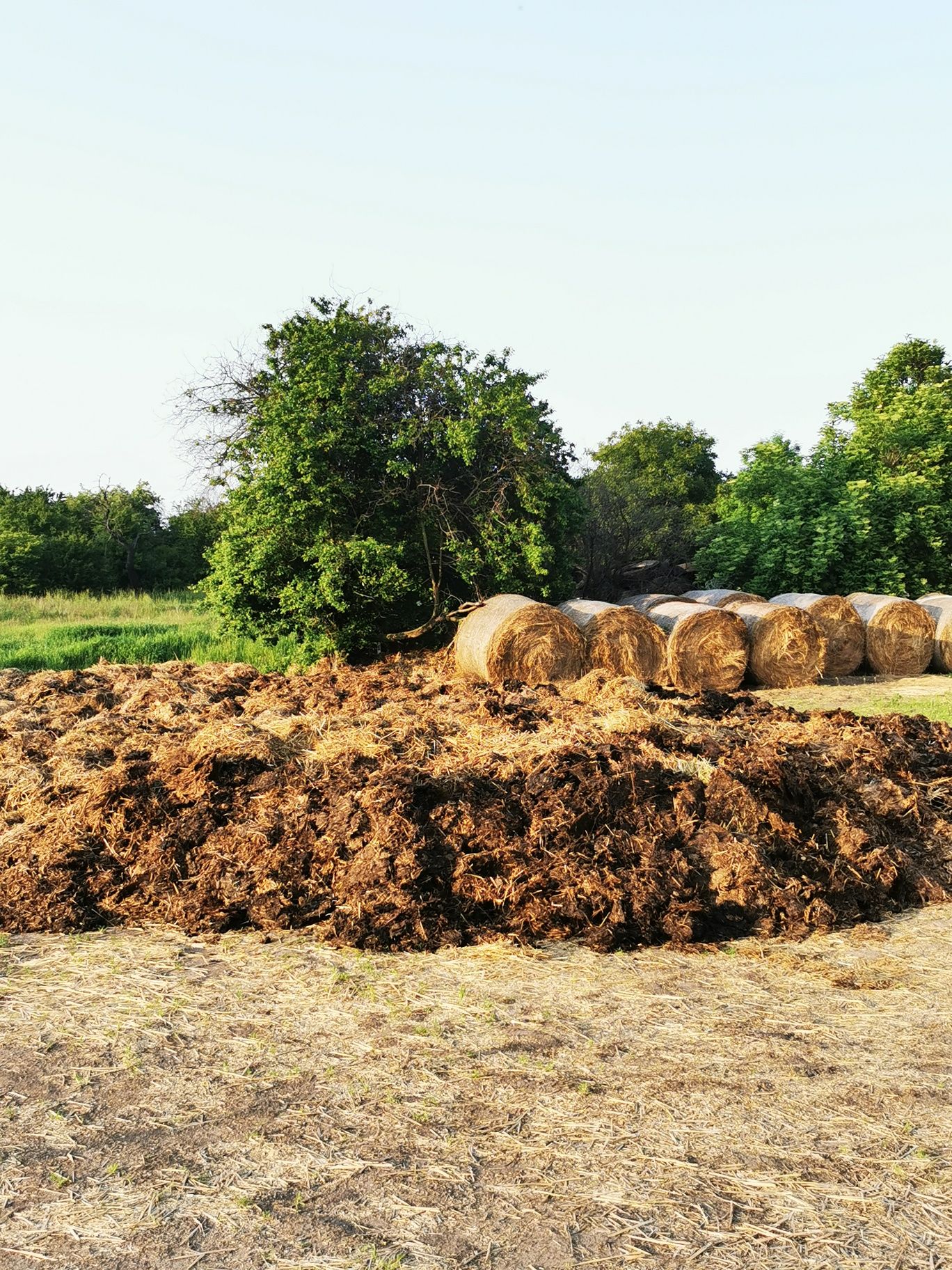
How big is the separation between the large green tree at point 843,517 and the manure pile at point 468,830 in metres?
14.8

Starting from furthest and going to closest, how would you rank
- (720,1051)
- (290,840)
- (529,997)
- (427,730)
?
(427,730), (290,840), (529,997), (720,1051)

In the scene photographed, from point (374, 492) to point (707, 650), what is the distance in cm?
561

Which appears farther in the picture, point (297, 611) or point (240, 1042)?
point (297, 611)

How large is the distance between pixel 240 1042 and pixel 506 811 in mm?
2452

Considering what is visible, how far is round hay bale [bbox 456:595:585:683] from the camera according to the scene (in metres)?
14.0

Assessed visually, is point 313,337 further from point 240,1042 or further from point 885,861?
point 240,1042

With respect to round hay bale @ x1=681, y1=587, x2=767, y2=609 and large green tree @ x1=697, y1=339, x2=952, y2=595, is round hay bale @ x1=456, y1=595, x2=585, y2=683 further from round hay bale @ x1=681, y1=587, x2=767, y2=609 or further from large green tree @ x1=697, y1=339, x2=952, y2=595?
large green tree @ x1=697, y1=339, x2=952, y2=595

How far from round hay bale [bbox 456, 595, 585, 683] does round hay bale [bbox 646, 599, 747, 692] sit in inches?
58.7

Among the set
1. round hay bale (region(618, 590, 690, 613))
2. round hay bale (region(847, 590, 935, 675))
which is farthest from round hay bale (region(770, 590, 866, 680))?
round hay bale (region(618, 590, 690, 613))

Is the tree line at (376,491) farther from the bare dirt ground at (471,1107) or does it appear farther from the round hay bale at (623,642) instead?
the bare dirt ground at (471,1107)

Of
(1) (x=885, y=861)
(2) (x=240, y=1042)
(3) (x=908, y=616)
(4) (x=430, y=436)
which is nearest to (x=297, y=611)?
(4) (x=430, y=436)

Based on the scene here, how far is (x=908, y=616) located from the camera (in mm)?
17281

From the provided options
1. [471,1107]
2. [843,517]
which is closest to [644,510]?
[843,517]

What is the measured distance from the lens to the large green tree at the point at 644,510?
2227 centimetres
